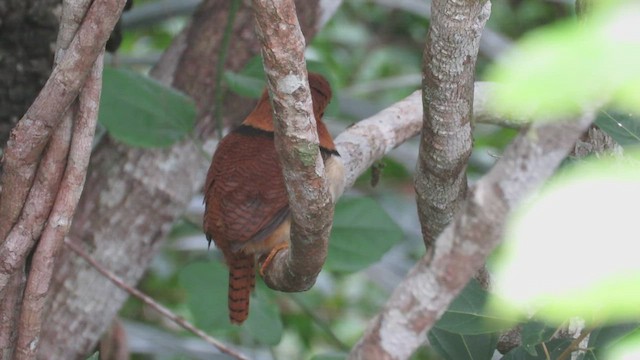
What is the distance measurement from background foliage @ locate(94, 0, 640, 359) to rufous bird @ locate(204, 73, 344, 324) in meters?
0.12

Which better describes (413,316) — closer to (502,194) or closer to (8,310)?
(502,194)

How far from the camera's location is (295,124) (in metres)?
1.09

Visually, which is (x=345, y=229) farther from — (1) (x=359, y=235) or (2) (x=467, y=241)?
(2) (x=467, y=241)

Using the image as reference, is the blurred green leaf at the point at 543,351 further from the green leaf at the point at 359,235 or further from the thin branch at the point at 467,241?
the green leaf at the point at 359,235

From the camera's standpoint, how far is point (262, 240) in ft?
6.62

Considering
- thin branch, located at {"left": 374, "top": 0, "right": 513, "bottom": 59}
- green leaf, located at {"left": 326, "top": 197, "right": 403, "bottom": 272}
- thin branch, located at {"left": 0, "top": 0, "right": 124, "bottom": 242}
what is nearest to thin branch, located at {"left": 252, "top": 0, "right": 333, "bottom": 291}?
thin branch, located at {"left": 0, "top": 0, "right": 124, "bottom": 242}

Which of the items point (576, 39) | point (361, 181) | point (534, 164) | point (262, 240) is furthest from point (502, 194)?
point (361, 181)

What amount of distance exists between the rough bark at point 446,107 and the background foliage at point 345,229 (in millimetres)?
204

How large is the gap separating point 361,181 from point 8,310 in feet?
5.97

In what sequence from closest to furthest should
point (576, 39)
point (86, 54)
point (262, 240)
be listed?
point (576, 39) < point (86, 54) < point (262, 240)

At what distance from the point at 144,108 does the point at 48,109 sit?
0.79 metres

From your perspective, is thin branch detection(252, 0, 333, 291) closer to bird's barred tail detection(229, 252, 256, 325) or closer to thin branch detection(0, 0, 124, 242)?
thin branch detection(0, 0, 124, 242)

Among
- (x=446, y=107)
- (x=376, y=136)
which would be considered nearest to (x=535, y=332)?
(x=446, y=107)

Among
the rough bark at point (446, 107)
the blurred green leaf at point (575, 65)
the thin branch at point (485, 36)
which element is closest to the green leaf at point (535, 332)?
the rough bark at point (446, 107)
